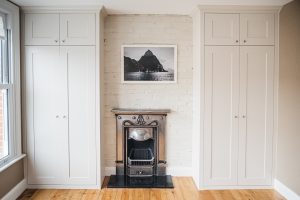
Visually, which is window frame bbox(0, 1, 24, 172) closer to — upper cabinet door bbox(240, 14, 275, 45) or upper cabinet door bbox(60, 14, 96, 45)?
upper cabinet door bbox(60, 14, 96, 45)

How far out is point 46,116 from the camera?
11.6ft

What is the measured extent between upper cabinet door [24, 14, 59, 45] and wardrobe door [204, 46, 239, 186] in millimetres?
1954

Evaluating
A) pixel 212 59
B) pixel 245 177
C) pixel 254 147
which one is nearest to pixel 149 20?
pixel 212 59

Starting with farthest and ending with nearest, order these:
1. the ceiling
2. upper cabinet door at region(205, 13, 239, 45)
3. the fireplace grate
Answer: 1. the fireplace grate
2. upper cabinet door at region(205, 13, 239, 45)
3. the ceiling

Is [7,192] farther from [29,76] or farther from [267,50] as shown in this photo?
[267,50]

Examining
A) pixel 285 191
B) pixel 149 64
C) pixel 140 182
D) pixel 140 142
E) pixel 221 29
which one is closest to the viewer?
pixel 285 191

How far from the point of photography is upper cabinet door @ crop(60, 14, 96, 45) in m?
3.49

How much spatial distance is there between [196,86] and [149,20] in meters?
1.17

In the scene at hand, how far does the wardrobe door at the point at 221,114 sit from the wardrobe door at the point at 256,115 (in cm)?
9

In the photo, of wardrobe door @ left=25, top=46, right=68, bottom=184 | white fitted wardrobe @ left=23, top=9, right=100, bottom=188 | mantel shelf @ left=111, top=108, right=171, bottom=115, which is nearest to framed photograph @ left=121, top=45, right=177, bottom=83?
mantel shelf @ left=111, top=108, right=171, bottom=115

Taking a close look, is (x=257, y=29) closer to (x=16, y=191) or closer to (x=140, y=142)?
(x=140, y=142)

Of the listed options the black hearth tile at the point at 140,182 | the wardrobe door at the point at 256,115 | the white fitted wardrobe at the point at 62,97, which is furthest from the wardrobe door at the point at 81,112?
the wardrobe door at the point at 256,115

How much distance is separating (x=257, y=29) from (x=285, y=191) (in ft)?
6.70

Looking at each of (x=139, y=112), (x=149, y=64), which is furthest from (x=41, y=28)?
(x=139, y=112)
